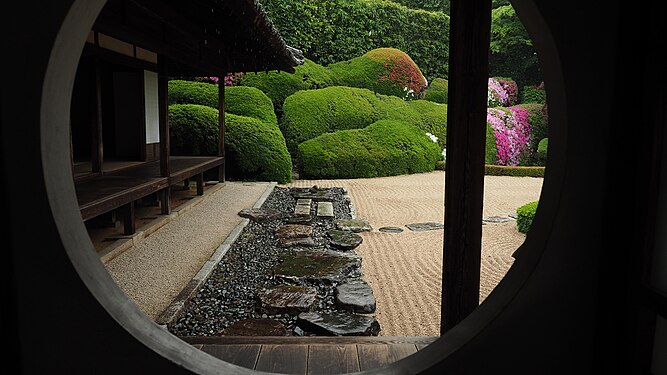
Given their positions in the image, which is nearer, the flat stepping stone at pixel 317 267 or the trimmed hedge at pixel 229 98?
the flat stepping stone at pixel 317 267

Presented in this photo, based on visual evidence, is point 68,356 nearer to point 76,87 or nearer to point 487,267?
point 487,267

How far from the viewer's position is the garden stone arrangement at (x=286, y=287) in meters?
4.31

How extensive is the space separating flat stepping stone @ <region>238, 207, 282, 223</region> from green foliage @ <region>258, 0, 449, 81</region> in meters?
12.5

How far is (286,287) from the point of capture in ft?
17.2

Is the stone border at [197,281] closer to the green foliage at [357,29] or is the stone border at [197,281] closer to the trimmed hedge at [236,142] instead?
the trimmed hedge at [236,142]

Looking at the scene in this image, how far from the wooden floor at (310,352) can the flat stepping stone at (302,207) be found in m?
6.22

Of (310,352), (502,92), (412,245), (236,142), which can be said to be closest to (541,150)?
(502,92)

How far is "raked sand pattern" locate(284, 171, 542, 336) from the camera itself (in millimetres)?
4934

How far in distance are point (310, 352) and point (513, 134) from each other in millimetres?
17373

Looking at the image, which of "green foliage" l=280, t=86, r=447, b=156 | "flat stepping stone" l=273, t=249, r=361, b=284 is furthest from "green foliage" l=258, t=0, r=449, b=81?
"flat stepping stone" l=273, t=249, r=361, b=284

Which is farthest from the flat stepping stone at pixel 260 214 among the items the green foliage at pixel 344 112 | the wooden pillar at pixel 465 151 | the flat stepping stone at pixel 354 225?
the green foliage at pixel 344 112

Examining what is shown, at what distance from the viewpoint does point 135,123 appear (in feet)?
29.4

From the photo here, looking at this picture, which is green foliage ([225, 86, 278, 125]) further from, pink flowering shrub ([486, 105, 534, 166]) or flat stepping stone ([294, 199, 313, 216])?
pink flowering shrub ([486, 105, 534, 166])

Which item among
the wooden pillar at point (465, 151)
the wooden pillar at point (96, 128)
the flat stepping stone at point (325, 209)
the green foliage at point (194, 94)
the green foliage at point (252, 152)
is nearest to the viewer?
the wooden pillar at point (465, 151)
